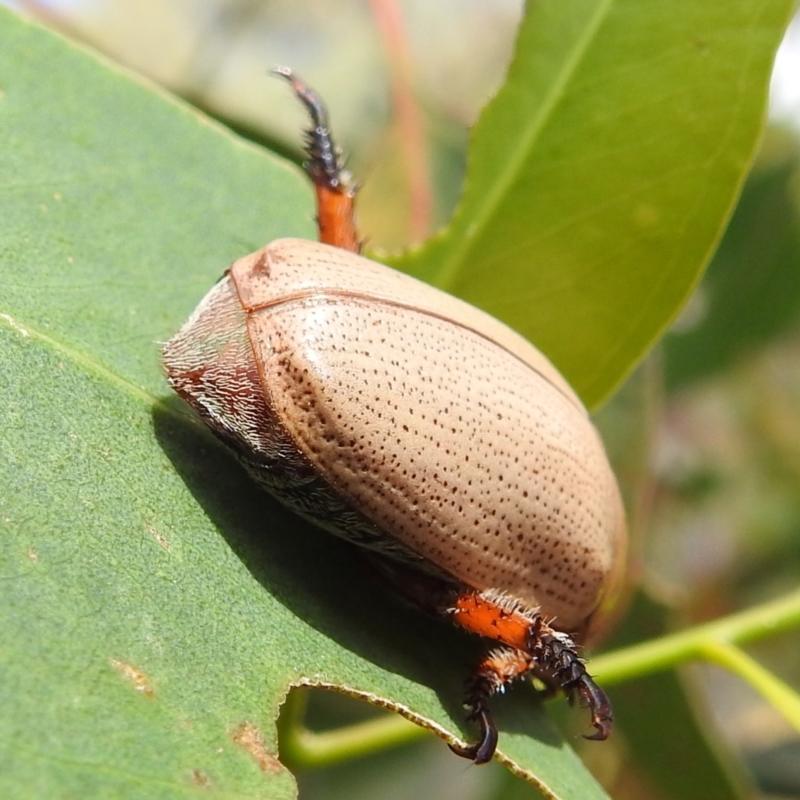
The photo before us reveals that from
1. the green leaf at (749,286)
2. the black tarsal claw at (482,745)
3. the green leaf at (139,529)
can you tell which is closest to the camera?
the green leaf at (139,529)

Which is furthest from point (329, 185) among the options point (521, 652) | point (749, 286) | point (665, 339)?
point (749, 286)

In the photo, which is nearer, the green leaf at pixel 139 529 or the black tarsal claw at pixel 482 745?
the green leaf at pixel 139 529

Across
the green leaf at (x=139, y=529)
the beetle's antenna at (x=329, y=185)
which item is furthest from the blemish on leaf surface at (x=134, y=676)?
the beetle's antenna at (x=329, y=185)

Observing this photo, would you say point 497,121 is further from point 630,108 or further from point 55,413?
point 55,413

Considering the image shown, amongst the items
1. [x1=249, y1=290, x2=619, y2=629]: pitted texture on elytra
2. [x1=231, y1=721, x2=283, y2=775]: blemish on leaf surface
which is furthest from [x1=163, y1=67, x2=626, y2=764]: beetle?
[x1=231, y1=721, x2=283, y2=775]: blemish on leaf surface

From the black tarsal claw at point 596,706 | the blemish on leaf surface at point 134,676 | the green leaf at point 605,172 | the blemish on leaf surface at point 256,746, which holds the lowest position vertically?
the black tarsal claw at point 596,706

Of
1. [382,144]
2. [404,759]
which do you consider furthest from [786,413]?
[382,144]

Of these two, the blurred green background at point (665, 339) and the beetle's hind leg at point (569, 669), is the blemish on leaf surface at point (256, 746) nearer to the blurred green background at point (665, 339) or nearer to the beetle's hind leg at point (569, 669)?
the beetle's hind leg at point (569, 669)
